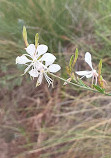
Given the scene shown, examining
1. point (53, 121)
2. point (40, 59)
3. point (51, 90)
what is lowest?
point (53, 121)

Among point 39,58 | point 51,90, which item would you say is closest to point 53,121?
point 51,90

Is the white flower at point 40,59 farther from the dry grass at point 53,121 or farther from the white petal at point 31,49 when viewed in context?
the dry grass at point 53,121

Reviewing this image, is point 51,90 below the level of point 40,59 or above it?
below

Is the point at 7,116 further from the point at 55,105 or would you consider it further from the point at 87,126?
the point at 87,126

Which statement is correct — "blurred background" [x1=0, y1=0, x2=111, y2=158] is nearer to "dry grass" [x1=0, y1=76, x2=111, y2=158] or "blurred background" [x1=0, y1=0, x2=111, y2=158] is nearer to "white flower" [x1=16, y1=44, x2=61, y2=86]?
"dry grass" [x1=0, y1=76, x2=111, y2=158]

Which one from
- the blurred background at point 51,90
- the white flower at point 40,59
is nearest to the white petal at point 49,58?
the white flower at point 40,59

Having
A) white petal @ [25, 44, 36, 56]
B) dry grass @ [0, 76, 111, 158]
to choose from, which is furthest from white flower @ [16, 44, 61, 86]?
dry grass @ [0, 76, 111, 158]

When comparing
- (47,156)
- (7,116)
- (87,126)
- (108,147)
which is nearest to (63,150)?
(47,156)

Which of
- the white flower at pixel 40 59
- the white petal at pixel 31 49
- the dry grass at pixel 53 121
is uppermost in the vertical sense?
the white petal at pixel 31 49

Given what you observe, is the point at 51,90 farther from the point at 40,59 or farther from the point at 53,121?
the point at 40,59
